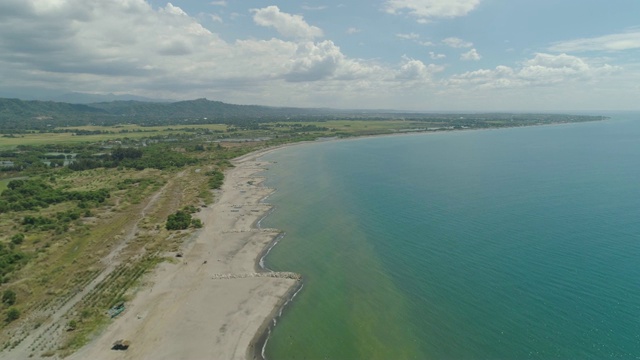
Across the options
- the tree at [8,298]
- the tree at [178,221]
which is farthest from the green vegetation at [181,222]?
the tree at [8,298]

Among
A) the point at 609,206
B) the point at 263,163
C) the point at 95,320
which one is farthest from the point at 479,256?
the point at 263,163

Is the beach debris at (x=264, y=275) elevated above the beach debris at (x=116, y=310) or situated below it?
above

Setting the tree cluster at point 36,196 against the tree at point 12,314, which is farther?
the tree cluster at point 36,196

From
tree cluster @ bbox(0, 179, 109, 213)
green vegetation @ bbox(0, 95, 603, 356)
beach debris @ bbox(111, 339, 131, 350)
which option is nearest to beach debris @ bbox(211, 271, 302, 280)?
green vegetation @ bbox(0, 95, 603, 356)

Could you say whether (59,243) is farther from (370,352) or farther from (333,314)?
(370,352)

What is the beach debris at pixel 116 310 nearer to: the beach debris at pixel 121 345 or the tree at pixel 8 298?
the beach debris at pixel 121 345
